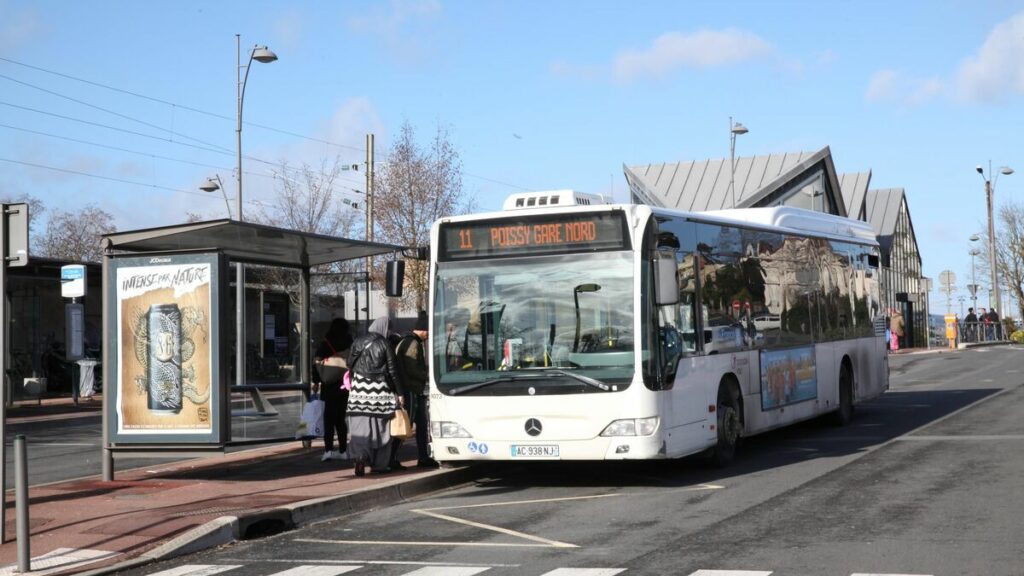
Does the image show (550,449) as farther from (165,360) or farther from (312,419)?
(312,419)

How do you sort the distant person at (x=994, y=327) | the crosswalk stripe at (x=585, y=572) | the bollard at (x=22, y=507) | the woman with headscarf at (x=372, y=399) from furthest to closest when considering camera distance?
1. the distant person at (x=994, y=327)
2. the woman with headscarf at (x=372, y=399)
3. the bollard at (x=22, y=507)
4. the crosswalk stripe at (x=585, y=572)

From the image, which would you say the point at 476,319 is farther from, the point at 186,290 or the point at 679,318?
the point at 186,290

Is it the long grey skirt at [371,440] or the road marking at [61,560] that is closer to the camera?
the road marking at [61,560]

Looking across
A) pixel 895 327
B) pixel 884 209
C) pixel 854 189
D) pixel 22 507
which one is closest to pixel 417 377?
pixel 22 507

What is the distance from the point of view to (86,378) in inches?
1283

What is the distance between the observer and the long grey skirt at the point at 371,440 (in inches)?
532

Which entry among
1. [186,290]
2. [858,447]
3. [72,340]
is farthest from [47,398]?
[858,447]

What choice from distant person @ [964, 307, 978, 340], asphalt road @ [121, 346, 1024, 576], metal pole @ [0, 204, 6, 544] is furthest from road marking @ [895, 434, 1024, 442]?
distant person @ [964, 307, 978, 340]

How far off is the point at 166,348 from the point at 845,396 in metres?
10.5

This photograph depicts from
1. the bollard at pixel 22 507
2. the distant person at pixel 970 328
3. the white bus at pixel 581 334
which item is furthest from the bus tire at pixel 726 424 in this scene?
the distant person at pixel 970 328

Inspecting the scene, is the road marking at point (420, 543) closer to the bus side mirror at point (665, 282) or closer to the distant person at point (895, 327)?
the bus side mirror at point (665, 282)

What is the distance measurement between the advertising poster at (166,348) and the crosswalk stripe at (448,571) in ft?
17.0

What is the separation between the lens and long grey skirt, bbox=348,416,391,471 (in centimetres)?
1352

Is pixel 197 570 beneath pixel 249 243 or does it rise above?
beneath
